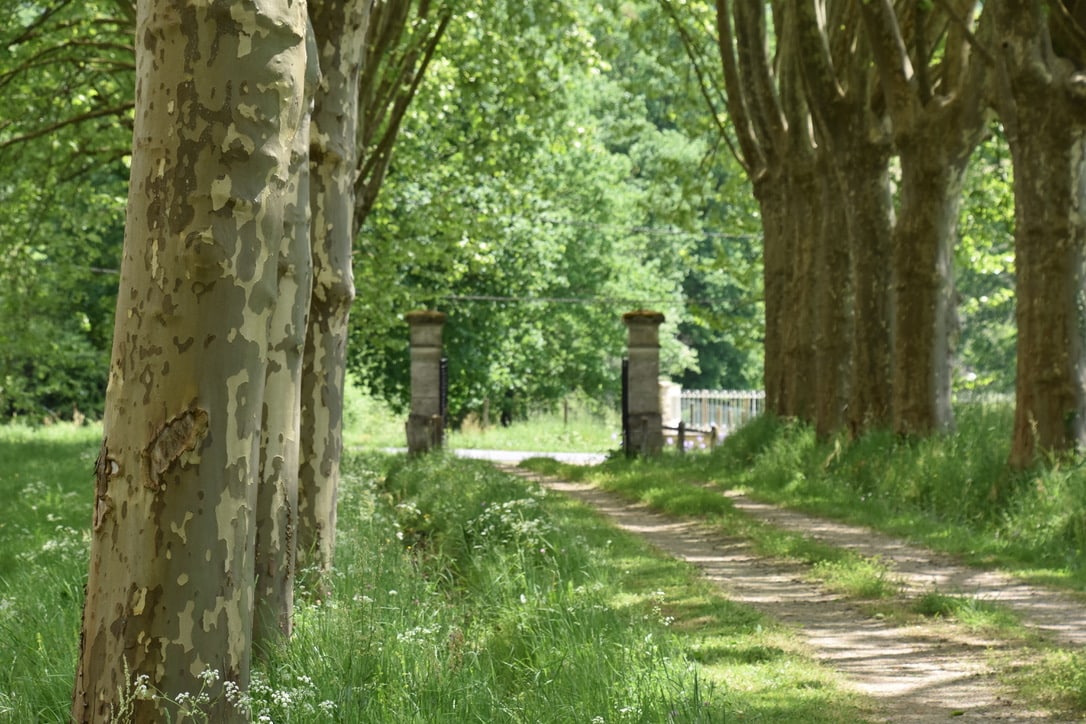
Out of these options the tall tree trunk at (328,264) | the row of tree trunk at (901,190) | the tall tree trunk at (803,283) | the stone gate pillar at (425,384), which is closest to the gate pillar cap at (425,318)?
the stone gate pillar at (425,384)

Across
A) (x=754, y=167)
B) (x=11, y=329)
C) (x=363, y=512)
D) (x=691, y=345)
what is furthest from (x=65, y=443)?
(x=691, y=345)

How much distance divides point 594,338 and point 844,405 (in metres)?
29.3

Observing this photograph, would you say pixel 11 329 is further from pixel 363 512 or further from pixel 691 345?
pixel 691 345

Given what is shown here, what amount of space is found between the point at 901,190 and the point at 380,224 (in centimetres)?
1545

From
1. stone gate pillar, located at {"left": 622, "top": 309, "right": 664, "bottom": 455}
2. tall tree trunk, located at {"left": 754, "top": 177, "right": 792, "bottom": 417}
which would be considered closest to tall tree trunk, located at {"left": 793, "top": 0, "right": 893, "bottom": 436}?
tall tree trunk, located at {"left": 754, "top": 177, "right": 792, "bottom": 417}

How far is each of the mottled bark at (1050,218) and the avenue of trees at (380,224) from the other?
0.02 metres

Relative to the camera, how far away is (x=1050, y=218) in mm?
11047

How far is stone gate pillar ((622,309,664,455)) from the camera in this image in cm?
2136

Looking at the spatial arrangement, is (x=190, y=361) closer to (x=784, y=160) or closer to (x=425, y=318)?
(x=784, y=160)

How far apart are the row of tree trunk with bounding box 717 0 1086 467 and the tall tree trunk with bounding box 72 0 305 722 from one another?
27.1 ft

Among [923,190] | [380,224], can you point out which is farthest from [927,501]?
[380,224]

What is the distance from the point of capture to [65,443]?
23.9m

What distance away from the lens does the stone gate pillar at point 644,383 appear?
21359 mm

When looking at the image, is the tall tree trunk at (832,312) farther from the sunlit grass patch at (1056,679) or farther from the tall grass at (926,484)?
the sunlit grass patch at (1056,679)
